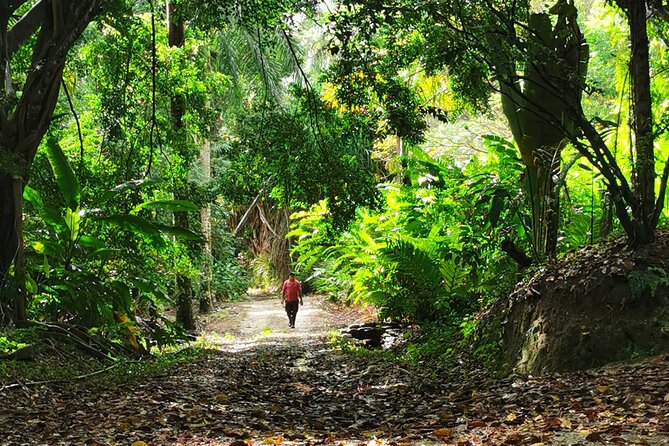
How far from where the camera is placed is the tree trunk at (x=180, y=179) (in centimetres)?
1059

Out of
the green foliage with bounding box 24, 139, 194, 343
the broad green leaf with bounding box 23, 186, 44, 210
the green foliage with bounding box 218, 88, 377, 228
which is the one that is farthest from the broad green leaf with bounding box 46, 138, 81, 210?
the green foliage with bounding box 218, 88, 377, 228

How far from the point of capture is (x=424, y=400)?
5480mm

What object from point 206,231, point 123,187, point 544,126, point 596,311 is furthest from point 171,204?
point 206,231

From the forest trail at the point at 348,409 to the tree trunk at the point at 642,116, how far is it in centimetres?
138

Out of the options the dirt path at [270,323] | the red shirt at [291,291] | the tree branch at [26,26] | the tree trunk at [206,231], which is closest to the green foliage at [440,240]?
the dirt path at [270,323]

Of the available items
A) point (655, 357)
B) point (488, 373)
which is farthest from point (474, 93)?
point (655, 357)

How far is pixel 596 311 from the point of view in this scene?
18.0 ft

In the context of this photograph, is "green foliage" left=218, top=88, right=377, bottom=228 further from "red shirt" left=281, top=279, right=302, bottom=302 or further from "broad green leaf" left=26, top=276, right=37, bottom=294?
"red shirt" left=281, top=279, right=302, bottom=302

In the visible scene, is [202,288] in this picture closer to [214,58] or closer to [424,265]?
[214,58]

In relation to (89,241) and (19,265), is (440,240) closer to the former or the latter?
(89,241)

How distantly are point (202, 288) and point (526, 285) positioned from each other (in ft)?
49.0

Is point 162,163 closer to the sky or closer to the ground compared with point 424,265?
closer to the sky

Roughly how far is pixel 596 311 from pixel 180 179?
7221 millimetres

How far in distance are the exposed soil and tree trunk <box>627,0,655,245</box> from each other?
23 cm
